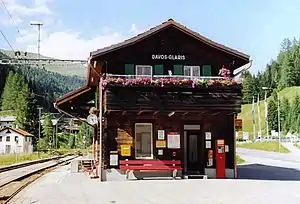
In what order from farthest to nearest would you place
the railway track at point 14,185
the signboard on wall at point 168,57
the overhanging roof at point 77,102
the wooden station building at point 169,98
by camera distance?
the overhanging roof at point 77,102 < the signboard on wall at point 168,57 < the wooden station building at point 169,98 < the railway track at point 14,185

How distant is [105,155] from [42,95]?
421 ft

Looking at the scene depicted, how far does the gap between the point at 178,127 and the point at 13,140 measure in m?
72.9

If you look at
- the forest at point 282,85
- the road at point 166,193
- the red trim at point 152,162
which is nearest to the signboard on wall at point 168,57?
the red trim at point 152,162

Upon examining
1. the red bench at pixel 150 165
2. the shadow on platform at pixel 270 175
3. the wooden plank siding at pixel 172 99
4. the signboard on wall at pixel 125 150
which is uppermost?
the wooden plank siding at pixel 172 99

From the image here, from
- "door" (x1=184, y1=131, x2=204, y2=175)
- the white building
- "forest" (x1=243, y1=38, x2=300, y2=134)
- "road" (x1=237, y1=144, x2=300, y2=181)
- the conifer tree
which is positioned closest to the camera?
"door" (x1=184, y1=131, x2=204, y2=175)

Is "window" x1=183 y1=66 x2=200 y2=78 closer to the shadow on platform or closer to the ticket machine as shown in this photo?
the ticket machine

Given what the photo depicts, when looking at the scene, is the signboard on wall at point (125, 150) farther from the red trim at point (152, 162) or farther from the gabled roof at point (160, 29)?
the gabled roof at point (160, 29)

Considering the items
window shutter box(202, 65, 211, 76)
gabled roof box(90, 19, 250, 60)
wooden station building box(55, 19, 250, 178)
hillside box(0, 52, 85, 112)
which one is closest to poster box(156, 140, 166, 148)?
wooden station building box(55, 19, 250, 178)

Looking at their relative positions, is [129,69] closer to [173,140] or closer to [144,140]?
[144,140]

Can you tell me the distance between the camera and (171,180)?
23922 millimetres

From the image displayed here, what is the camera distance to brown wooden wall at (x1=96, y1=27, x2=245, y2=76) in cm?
2531

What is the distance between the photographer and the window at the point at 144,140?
986 inches

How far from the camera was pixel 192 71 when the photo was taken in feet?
85.1

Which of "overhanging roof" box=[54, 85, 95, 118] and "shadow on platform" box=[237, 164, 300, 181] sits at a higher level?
"overhanging roof" box=[54, 85, 95, 118]
